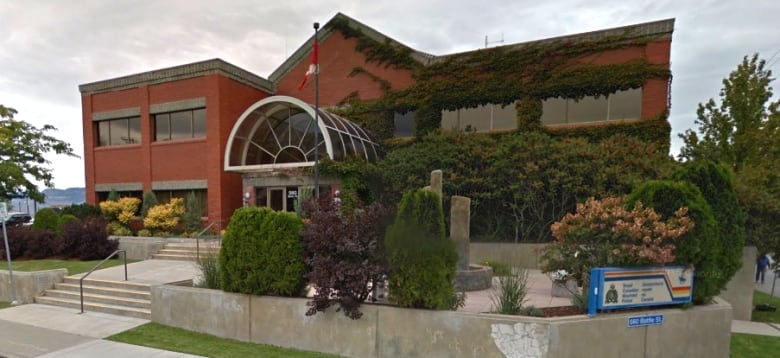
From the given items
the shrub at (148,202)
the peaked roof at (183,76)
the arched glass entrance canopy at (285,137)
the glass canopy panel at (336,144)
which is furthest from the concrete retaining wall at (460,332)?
the peaked roof at (183,76)

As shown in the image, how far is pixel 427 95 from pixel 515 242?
360 inches

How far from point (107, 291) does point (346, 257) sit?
26.2ft

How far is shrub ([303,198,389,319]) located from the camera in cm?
581

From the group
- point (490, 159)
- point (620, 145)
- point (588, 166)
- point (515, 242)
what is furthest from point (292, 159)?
point (620, 145)

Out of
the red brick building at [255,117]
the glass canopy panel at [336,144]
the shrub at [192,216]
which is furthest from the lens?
the shrub at [192,216]

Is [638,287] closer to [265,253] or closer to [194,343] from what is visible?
[265,253]

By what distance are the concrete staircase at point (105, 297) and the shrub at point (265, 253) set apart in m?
3.38

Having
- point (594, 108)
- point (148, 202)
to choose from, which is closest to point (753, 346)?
point (594, 108)

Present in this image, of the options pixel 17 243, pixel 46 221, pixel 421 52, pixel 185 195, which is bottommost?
pixel 17 243

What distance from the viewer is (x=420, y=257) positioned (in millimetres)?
5633

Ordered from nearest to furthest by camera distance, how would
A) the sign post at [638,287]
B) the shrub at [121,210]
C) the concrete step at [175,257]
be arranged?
the sign post at [638,287], the concrete step at [175,257], the shrub at [121,210]

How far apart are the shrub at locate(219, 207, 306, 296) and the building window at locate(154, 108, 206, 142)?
49.8 feet

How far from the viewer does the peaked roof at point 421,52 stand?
14.9 meters

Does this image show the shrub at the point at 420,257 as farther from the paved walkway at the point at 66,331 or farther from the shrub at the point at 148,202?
the shrub at the point at 148,202
